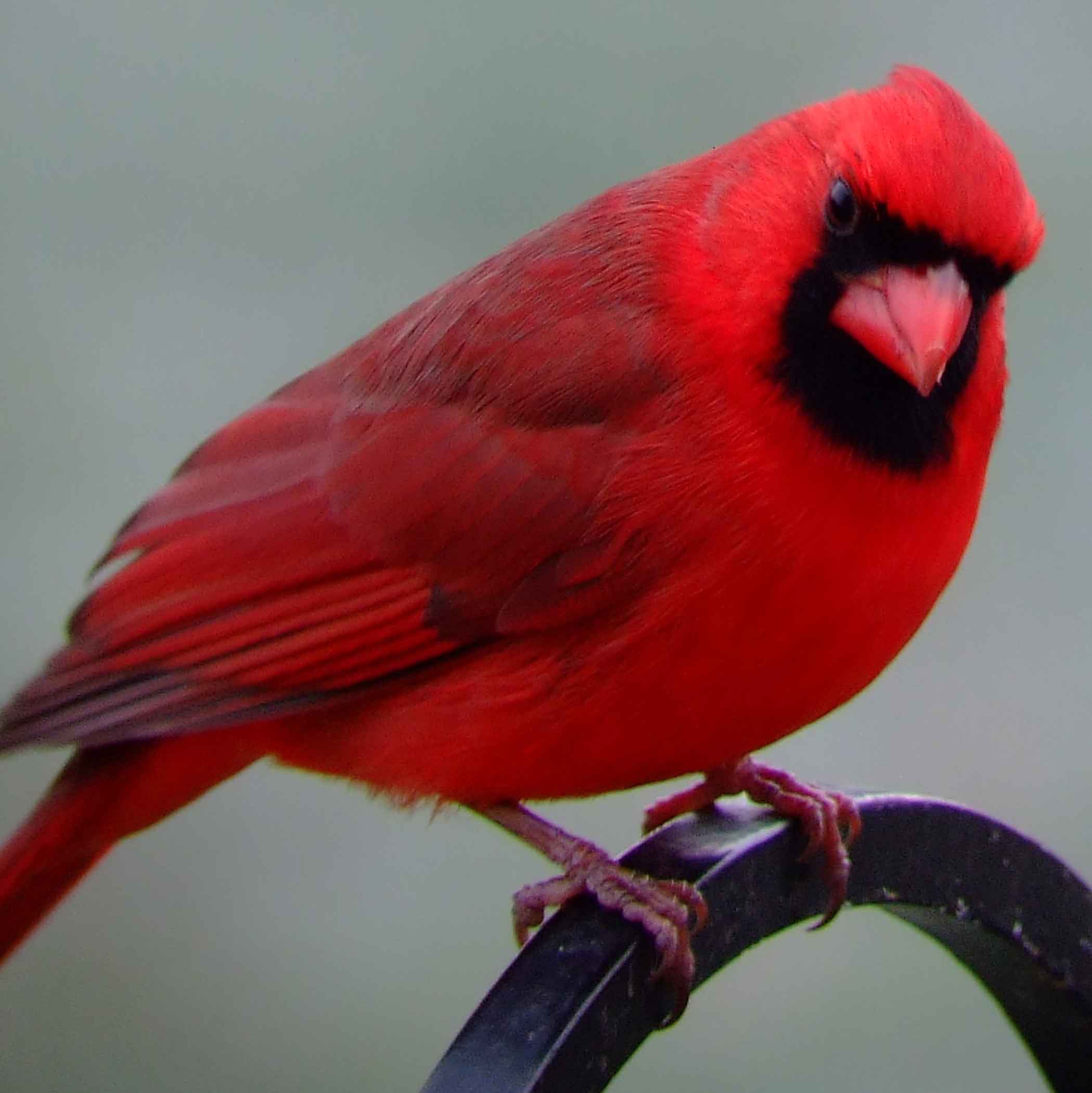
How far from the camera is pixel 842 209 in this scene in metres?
2.43

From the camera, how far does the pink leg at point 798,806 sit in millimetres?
2545

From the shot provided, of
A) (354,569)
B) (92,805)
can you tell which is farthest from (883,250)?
(92,805)

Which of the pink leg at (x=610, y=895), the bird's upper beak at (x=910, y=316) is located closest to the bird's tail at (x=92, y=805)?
the pink leg at (x=610, y=895)

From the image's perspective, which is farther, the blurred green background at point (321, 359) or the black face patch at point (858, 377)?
the blurred green background at point (321, 359)

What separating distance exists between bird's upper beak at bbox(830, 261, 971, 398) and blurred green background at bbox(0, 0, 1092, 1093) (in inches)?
68.3

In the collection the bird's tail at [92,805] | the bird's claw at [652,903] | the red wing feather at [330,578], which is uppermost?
the red wing feather at [330,578]

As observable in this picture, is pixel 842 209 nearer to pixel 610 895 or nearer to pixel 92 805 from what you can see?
pixel 610 895

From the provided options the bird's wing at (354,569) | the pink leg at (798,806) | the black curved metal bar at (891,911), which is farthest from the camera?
the bird's wing at (354,569)

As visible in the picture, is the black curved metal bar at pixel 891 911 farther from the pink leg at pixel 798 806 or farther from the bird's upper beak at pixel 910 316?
the bird's upper beak at pixel 910 316

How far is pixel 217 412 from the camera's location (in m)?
4.46

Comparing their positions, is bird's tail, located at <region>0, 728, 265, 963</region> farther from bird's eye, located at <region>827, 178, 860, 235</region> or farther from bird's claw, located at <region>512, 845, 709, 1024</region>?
bird's eye, located at <region>827, 178, 860, 235</region>

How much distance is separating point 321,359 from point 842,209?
225 cm

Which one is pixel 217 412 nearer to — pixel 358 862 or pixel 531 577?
pixel 358 862

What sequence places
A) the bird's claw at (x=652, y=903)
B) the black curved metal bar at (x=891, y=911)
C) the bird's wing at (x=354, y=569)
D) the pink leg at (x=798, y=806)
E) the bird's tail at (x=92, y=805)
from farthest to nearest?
1. the bird's tail at (x=92, y=805)
2. the bird's wing at (x=354, y=569)
3. the pink leg at (x=798, y=806)
4. the bird's claw at (x=652, y=903)
5. the black curved metal bar at (x=891, y=911)
